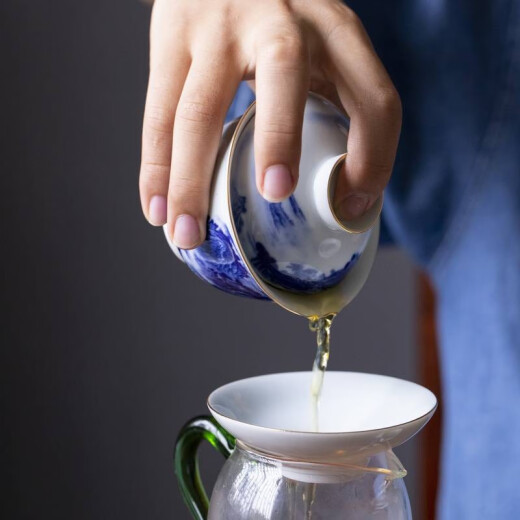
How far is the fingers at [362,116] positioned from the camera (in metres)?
0.46

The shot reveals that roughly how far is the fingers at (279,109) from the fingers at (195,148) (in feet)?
0.10

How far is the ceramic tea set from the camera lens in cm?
42

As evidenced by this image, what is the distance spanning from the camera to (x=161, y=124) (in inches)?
20.3

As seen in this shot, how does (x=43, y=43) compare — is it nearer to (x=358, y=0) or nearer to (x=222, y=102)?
(x=358, y=0)

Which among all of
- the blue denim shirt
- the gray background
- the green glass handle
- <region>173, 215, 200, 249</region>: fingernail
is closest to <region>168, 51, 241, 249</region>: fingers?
<region>173, 215, 200, 249</region>: fingernail

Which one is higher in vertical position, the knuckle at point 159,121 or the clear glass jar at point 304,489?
the knuckle at point 159,121

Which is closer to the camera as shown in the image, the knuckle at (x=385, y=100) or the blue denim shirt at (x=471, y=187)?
the knuckle at (x=385, y=100)

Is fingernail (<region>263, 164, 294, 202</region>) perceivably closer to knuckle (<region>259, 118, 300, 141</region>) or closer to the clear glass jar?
knuckle (<region>259, 118, 300, 141</region>)

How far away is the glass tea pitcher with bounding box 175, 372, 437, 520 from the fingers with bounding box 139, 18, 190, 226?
133 millimetres

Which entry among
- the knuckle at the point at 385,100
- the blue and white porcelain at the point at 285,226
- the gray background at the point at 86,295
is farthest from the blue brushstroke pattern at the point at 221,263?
the gray background at the point at 86,295

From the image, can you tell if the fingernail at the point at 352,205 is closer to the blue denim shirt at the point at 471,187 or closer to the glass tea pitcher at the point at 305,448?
the glass tea pitcher at the point at 305,448

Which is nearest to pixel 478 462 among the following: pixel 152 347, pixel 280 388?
pixel 280 388

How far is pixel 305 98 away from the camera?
1.51ft

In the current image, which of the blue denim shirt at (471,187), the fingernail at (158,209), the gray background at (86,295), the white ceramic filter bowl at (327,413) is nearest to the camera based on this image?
the white ceramic filter bowl at (327,413)
